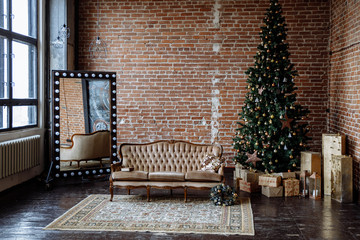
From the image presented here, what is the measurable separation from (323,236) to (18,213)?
14.4ft

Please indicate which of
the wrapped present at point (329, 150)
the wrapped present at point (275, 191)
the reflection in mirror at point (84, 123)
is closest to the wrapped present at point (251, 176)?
the wrapped present at point (275, 191)

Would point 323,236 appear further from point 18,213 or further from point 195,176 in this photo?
point 18,213

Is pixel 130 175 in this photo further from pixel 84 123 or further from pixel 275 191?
pixel 275 191

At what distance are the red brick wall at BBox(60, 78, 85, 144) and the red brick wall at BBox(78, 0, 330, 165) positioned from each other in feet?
4.96

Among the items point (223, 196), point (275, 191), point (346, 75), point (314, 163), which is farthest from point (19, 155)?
point (346, 75)

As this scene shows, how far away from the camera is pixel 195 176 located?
6.88 meters

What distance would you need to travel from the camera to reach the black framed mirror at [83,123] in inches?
317

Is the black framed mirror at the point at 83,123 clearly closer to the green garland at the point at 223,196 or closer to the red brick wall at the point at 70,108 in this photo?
the red brick wall at the point at 70,108

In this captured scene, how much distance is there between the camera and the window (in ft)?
23.9

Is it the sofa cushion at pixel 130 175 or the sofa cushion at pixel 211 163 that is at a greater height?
the sofa cushion at pixel 211 163

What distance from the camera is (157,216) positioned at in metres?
6.00

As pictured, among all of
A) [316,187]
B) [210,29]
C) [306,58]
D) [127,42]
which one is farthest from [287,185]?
[127,42]

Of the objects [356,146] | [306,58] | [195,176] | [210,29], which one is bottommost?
[195,176]

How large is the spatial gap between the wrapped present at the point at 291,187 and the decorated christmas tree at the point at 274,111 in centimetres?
39
